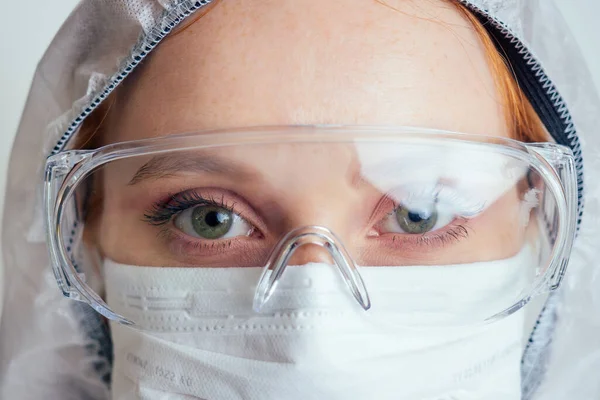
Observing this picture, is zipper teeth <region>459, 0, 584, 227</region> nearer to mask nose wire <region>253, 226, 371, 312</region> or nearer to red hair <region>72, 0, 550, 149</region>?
red hair <region>72, 0, 550, 149</region>

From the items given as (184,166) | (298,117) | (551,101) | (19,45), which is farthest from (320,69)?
(19,45)

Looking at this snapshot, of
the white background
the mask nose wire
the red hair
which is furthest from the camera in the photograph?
the white background

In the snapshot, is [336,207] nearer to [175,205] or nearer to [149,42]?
[175,205]

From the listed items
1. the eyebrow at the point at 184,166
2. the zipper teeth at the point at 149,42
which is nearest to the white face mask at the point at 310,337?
the eyebrow at the point at 184,166

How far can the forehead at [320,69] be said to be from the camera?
751 millimetres

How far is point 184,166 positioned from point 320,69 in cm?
20

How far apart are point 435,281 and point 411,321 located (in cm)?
6

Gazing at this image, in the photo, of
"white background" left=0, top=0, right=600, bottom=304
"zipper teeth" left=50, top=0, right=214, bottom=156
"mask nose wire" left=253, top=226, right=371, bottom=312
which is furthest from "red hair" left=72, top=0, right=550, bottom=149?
"white background" left=0, top=0, right=600, bottom=304

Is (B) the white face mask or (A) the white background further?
(A) the white background

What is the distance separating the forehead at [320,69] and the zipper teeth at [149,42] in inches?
0.6

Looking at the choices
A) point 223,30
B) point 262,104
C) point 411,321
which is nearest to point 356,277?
point 411,321

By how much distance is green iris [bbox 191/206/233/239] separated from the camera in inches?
32.4

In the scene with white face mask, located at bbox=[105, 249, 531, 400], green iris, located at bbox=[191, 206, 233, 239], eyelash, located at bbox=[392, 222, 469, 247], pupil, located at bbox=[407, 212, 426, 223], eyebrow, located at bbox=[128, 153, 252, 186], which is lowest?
white face mask, located at bbox=[105, 249, 531, 400]

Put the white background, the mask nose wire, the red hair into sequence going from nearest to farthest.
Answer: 1. the mask nose wire
2. the red hair
3. the white background
